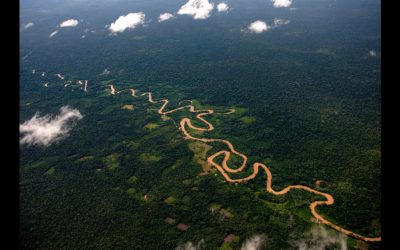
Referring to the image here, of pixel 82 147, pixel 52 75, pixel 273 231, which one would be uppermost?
pixel 52 75

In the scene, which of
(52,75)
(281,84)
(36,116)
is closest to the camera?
(36,116)

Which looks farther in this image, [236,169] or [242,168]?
[242,168]

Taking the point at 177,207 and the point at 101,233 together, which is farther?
the point at 177,207

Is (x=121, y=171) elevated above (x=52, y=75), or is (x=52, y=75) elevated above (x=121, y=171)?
(x=52, y=75)

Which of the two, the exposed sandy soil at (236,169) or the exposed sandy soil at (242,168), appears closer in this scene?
the exposed sandy soil at (242,168)

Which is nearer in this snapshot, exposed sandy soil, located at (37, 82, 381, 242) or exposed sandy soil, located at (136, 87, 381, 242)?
exposed sandy soil, located at (136, 87, 381, 242)

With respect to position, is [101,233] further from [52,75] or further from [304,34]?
[304,34]

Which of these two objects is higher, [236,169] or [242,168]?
[236,169]

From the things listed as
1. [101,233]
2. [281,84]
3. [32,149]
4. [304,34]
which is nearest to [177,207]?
[101,233]
